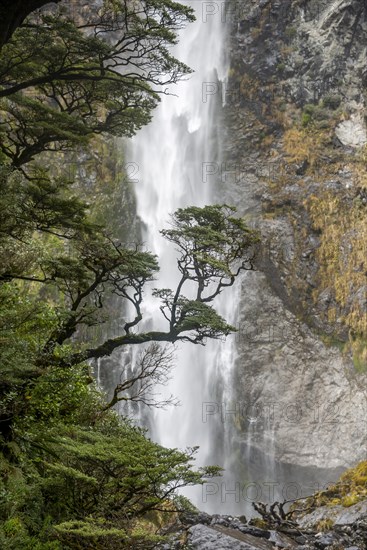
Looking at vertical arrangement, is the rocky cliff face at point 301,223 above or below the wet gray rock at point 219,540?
above

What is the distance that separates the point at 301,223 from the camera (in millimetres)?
28906

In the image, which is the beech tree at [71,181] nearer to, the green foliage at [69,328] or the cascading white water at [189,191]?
the green foliage at [69,328]

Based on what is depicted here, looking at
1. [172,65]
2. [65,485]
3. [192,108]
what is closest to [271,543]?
[65,485]

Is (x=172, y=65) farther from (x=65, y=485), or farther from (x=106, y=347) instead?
(x=65, y=485)

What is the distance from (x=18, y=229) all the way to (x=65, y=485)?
3.57 metres

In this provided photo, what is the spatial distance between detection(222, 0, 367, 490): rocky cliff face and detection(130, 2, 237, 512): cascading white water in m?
1.06

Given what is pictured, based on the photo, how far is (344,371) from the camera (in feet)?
82.3

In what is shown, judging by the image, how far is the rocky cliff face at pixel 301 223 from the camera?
962 inches

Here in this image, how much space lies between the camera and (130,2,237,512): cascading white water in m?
25.0

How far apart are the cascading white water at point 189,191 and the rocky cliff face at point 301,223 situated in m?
1.06

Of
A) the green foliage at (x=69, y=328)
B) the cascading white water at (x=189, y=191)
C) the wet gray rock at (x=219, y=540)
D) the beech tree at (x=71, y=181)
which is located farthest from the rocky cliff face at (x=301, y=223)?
the beech tree at (x=71, y=181)

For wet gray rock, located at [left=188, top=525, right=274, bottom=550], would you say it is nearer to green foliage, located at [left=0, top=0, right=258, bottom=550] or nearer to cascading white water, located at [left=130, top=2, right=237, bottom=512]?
green foliage, located at [left=0, top=0, right=258, bottom=550]

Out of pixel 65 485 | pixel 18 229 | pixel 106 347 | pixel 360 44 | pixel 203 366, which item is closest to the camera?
pixel 65 485

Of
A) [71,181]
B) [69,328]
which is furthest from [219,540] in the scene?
[71,181]
